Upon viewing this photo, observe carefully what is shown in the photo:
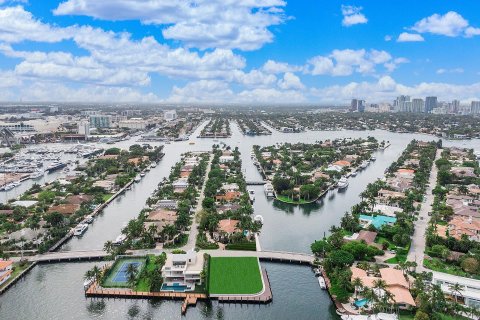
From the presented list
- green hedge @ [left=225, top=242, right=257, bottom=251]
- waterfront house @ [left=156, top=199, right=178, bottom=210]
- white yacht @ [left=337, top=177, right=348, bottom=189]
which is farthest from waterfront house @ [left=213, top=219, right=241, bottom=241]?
white yacht @ [left=337, top=177, right=348, bottom=189]

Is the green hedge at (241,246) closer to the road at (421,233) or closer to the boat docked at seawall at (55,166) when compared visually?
the road at (421,233)

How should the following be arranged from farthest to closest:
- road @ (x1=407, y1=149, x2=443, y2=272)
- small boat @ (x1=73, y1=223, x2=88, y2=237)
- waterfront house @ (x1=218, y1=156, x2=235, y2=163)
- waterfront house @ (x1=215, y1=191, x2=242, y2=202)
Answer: waterfront house @ (x1=218, y1=156, x2=235, y2=163)
waterfront house @ (x1=215, y1=191, x2=242, y2=202)
small boat @ (x1=73, y1=223, x2=88, y2=237)
road @ (x1=407, y1=149, x2=443, y2=272)

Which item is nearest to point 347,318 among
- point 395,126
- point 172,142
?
point 172,142

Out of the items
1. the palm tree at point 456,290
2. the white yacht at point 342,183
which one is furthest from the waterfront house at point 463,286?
the white yacht at point 342,183

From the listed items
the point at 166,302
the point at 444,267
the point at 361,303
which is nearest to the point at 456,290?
the point at 444,267

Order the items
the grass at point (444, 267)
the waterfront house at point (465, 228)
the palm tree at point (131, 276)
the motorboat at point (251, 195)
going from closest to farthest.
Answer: the palm tree at point (131, 276) < the grass at point (444, 267) < the waterfront house at point (465, 228) < the motorboat at point (251, 195)

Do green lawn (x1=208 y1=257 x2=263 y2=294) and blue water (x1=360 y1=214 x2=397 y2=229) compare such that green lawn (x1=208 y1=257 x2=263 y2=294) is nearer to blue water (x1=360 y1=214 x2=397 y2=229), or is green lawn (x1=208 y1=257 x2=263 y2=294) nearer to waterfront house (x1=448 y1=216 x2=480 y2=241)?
blue water (x1=360 y1=214 x2=397 y2=229)

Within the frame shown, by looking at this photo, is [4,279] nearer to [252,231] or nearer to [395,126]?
[252,231]
